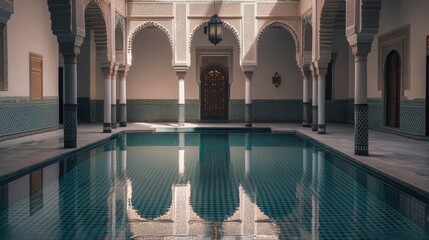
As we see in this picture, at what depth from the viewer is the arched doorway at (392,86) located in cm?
941

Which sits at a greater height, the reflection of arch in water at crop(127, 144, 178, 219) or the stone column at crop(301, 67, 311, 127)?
the stone column at crop(301, 67, 311, 127)

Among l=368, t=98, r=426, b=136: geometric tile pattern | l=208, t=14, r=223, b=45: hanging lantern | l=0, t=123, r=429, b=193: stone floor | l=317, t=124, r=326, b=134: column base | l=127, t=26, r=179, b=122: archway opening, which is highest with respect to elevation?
l=208, t=14, r=223, b=45: hanging lantern

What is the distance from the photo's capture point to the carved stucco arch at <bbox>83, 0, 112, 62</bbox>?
32.1 ft

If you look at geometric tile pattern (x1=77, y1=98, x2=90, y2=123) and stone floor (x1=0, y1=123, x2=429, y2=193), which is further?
geometric tile pattern (x1=77, y1=98, x2=90, y2=123)

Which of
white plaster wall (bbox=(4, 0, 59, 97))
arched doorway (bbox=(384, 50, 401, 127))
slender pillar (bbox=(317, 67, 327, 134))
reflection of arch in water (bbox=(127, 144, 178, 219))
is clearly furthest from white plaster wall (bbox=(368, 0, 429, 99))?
white plaster wall (bbox=(4, 0, 59, 97))

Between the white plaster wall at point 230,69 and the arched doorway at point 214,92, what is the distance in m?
0.19

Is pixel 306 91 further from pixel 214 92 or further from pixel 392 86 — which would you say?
pixel 214 92

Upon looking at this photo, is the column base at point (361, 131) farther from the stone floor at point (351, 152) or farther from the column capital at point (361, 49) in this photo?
the column capital at point (361, 49)

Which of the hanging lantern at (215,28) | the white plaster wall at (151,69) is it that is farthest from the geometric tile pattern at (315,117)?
the white plaster wall at (151,69)

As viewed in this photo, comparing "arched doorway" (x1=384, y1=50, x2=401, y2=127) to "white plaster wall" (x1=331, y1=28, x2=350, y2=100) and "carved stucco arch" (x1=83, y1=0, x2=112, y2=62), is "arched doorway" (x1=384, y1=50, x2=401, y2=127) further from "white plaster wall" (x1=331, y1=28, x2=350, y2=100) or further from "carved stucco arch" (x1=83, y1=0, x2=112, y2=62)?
"carved stucco arch" (x1=83, y1=0, x2=112, y2=62)

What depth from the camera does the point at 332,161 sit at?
21.6 feet

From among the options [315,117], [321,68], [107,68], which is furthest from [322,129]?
[107,68]

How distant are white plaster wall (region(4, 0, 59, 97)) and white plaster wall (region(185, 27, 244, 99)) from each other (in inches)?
157

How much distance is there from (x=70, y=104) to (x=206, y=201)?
3666 millimetres
